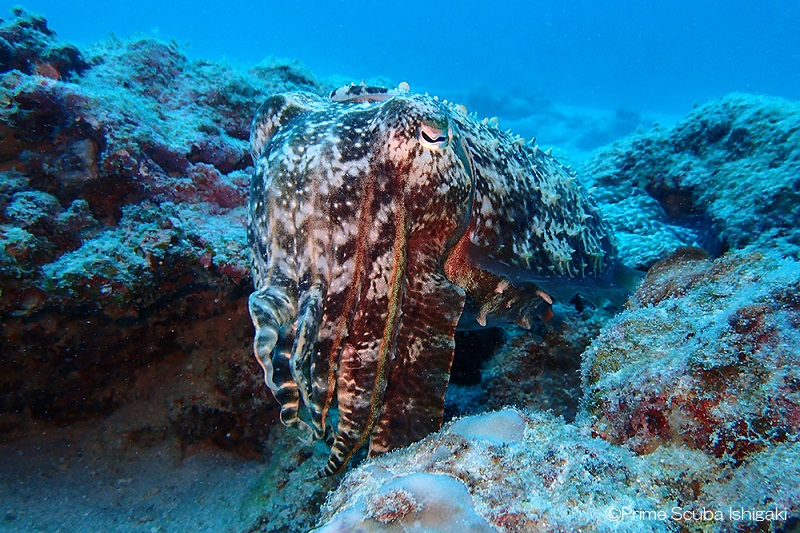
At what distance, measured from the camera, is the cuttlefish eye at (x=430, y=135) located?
2268 mm

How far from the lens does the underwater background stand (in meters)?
1.63

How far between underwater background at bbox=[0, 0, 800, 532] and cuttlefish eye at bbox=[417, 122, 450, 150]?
1466mm

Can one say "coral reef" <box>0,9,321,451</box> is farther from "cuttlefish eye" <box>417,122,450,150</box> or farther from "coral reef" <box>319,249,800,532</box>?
"coral reef" <box>319,249,800,532</box>

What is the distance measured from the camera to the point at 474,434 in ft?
6.26

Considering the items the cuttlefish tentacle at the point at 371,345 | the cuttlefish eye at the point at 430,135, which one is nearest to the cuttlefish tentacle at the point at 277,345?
the cuttlefish tentacle at the point at 371,345

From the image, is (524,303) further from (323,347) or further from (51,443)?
(51,443)

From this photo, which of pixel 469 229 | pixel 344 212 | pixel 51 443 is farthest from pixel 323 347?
pixel 51 443

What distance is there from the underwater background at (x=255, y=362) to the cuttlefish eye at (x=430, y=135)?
147 centimetres

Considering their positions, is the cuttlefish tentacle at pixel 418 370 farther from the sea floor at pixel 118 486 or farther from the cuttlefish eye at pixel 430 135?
the sea floor at pixel 118 486

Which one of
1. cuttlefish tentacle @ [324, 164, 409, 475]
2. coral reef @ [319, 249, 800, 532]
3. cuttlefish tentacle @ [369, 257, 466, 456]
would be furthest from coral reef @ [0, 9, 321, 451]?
coral reef @ [319, 249, 800, 532]

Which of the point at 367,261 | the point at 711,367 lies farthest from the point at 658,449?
the point at 367,261

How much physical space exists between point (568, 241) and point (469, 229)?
1042mm

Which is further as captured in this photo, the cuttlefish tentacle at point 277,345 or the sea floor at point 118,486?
the sea floor at point 118,486

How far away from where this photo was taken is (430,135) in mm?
2275
